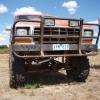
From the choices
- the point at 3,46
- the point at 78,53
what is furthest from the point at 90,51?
the point at 3,46

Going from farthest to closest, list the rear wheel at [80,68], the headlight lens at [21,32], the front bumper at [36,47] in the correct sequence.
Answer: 1. the rear wheel at [80,68]
2. the headlight lens at [21,32]
3. the front bumper at [36,47]

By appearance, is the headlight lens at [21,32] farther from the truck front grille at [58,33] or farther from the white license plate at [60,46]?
the white license plate at [60,46]

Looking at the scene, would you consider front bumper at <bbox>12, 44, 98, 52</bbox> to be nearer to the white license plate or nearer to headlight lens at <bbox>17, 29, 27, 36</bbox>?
the white license plate

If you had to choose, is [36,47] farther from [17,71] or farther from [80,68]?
[80,68]

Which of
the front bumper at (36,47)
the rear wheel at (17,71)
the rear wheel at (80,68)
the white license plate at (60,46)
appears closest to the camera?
the front bumper at (36,47)

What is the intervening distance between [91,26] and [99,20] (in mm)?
264

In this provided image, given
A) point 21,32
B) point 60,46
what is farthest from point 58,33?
point 21,32

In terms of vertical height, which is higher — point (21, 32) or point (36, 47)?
point (21, 32)

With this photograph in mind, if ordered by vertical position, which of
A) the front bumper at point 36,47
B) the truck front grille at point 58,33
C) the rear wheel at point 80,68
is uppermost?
the truck front grille at point 58,33

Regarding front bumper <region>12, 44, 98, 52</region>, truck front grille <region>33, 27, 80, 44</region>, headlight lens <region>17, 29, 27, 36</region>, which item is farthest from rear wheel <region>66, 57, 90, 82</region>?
headlight lens <region>17, 29, 27, 36</region>

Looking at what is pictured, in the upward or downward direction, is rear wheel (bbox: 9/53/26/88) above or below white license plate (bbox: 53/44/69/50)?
below

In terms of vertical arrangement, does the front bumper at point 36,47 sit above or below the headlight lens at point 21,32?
A: below

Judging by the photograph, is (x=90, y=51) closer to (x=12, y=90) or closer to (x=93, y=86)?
(x=93, y=86)

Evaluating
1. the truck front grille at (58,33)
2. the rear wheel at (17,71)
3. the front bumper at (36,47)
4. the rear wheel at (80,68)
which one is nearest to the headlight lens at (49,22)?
the truck front grille at (58,33)
